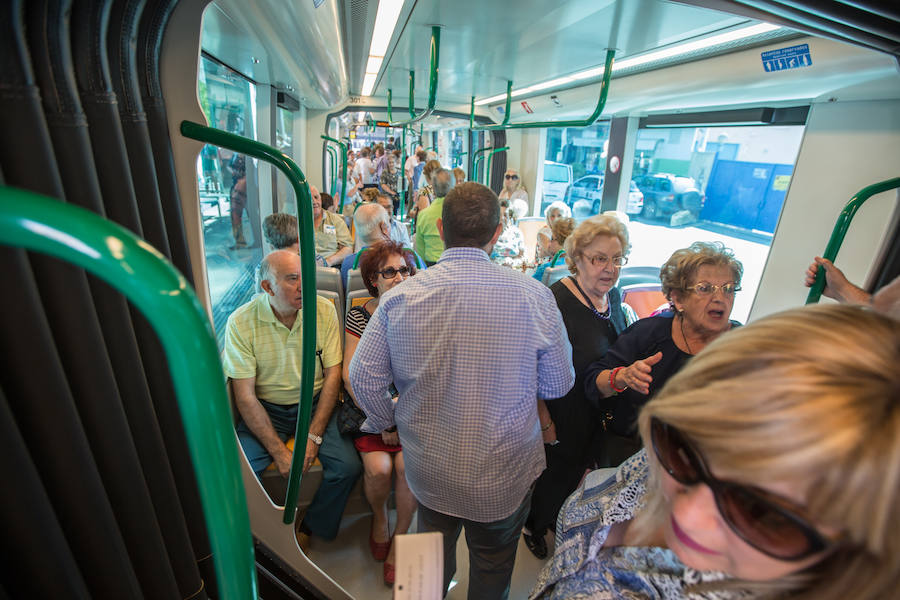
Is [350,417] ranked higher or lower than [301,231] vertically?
lower

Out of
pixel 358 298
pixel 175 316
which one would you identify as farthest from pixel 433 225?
pixel 175 316

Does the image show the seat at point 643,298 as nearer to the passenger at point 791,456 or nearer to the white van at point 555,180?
the passenger at point 791,456

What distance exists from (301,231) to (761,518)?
1.15 meters

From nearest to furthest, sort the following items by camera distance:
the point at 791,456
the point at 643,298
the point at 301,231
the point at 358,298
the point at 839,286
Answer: the point at 791,456 < the point at 301,231 < the point at 839,286 < the point at 358,298 < the point at 643,298

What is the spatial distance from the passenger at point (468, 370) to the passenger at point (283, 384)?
750 millimetres

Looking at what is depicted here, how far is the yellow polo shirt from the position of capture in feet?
7.07

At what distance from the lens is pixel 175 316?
0.37 metres

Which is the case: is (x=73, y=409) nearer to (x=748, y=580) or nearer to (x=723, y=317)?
(x=748, y=580)

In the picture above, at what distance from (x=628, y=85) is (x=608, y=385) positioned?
3.18m

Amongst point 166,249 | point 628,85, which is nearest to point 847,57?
point 628,85

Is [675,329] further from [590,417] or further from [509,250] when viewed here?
[509,250]

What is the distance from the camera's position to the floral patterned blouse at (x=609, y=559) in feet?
2.73

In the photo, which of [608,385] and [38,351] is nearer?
[38,351]

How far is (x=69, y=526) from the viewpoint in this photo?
76 cm
